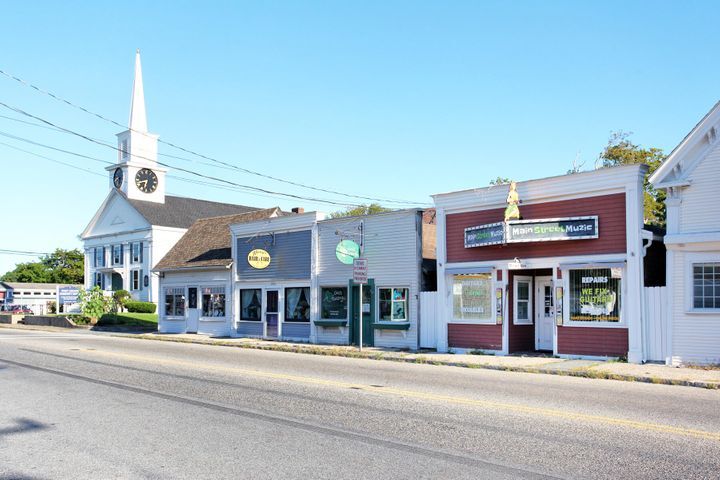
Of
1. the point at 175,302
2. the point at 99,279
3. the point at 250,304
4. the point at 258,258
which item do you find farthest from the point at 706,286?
the point at 99,279

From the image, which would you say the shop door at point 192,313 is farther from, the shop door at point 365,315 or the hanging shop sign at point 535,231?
the hanging shop sign at point 535,231

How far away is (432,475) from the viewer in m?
6.54

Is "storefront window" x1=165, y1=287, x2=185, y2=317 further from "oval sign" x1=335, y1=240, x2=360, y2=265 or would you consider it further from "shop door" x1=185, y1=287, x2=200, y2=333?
"oval sign" x1=335, y1=240, x2=360, y2=265

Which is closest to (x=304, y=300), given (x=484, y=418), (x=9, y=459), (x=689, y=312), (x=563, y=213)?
(x=563, y=213)

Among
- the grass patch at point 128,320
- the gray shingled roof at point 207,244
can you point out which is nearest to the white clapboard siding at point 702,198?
the gray shingled roof at point 207,244

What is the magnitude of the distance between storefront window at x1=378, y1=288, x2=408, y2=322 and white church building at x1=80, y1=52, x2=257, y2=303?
4049cm

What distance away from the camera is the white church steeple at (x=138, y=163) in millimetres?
63688

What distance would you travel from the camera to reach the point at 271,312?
2850 centimetres

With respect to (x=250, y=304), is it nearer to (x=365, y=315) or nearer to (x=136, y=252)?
(x=365, y=315)

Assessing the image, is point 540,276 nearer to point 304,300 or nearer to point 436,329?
point 436,329

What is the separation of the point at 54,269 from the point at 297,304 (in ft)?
297

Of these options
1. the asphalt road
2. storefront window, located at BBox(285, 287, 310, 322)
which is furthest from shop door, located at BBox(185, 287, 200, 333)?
the asphalt road

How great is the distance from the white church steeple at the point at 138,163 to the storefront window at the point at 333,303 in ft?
137

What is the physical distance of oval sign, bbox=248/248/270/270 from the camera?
27844mm
